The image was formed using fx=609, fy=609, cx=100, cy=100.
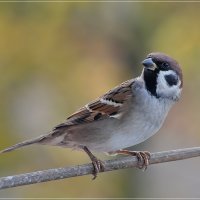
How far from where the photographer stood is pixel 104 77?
5.57 meters

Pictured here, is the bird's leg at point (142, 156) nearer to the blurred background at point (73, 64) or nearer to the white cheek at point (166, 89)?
the white cheek at point (166, 89)

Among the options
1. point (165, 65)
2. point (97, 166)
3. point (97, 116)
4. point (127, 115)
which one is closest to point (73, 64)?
point (97, 116)

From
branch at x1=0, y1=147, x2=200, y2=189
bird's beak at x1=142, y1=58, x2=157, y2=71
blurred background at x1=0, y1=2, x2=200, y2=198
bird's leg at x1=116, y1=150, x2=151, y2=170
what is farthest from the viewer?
blurred background at x1=0, y1=2, x2=200, y2=198

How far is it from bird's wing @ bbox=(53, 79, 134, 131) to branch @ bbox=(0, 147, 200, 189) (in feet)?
1.07

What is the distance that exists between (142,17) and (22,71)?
1.23 metres

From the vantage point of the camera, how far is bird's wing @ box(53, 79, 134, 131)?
295cm

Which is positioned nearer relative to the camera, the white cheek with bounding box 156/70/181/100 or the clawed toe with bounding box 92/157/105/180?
the clawed toe with bounding box 92/157/105/180

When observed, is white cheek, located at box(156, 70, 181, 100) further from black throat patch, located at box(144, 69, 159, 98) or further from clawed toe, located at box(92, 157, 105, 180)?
clawed toe, located at box(92, 157, 105, 180)

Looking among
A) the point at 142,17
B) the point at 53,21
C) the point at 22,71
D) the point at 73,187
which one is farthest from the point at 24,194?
the point at 142,17

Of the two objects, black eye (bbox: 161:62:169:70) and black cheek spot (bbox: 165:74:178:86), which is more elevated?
black eye (bbox: 161:62:169:70)

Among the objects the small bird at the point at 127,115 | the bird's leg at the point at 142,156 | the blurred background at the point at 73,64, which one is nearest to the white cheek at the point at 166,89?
the small bird at the point at 127,115

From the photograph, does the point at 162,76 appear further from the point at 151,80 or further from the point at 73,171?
the point at 73,171

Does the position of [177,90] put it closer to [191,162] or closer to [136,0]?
[136,0]

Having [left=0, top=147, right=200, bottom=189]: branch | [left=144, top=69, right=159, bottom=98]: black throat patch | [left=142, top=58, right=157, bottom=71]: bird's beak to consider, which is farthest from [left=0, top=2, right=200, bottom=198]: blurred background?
[left=0, top=147, right=200, bottom=189]: branch
